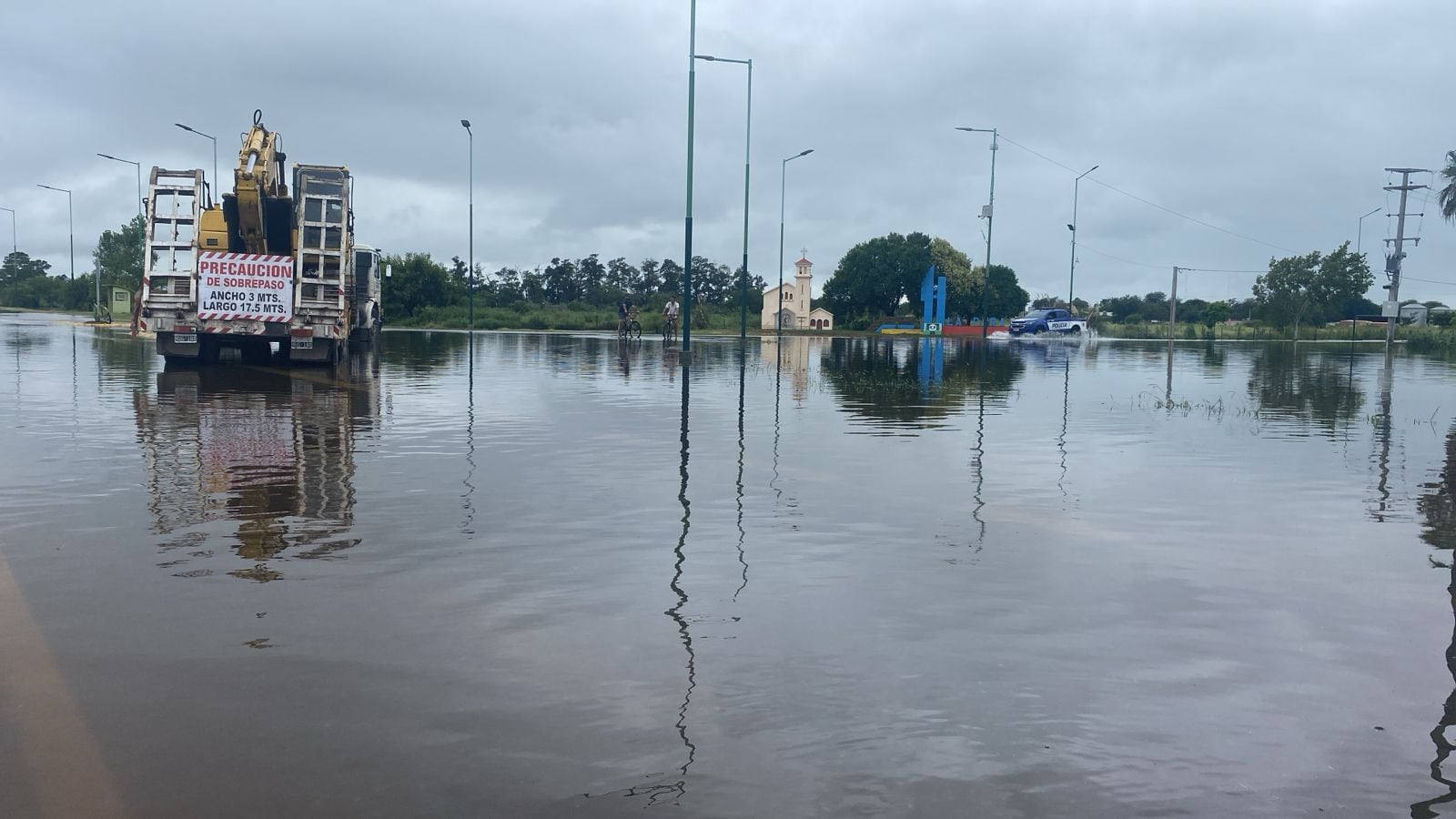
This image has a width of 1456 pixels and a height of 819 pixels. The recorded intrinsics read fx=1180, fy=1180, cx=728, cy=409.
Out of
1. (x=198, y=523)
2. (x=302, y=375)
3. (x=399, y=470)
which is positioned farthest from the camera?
(x=302, y=375)

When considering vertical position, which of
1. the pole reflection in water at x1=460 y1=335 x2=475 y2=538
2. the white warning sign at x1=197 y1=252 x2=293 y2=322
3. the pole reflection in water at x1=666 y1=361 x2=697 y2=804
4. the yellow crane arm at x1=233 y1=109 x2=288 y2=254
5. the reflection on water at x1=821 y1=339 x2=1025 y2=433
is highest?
the yellow crane arm at x1=233 y1=109 x2=288 y2=254

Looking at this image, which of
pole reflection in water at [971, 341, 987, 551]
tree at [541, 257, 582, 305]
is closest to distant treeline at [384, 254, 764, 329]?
tree at [541, 257, 582, 305]

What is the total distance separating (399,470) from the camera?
432 inches

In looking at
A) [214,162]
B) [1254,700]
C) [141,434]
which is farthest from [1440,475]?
[214,162]

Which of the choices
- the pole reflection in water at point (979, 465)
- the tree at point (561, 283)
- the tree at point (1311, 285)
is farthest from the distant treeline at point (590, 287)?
the pole reflection in water at point (979, 465)

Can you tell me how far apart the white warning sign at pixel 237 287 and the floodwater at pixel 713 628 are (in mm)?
11009

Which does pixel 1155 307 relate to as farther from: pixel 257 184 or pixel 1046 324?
pixel 257 184

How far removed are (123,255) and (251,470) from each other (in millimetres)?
107530

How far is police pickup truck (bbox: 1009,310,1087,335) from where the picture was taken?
8381 centimetres

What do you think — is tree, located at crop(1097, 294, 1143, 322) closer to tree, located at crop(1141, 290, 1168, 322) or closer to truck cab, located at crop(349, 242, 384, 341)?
tree, located at crop(1141, 290, 1168, 322)

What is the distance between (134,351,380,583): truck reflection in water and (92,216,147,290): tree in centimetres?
8815

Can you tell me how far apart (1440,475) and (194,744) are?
1198 cm

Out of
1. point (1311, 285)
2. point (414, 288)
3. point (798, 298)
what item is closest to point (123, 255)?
point (414, 288)

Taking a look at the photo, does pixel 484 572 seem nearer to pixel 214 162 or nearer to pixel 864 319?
pixel 214 162
